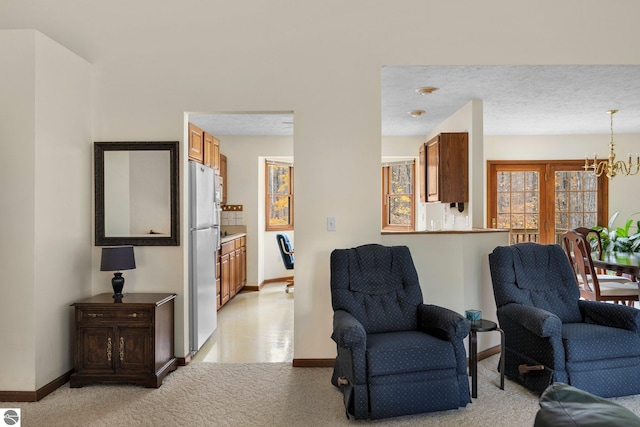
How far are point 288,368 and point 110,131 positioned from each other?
2360 mm

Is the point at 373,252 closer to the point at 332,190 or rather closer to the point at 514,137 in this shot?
the point at 332,190

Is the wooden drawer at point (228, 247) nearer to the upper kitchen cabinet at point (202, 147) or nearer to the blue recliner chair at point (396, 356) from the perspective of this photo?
the upper kitchen cabinet at point (202, 147)

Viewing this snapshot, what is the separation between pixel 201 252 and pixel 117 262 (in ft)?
3.08

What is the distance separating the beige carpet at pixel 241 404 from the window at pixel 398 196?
456cm

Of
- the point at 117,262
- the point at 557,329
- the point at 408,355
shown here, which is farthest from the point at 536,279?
the point at 117,262

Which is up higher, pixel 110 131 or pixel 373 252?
pixel 110 131

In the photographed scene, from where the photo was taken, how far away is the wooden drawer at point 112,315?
3322 millimetres

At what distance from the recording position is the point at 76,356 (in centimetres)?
333

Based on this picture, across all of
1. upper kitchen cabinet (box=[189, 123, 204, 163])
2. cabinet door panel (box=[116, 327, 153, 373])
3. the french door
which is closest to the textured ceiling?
upper kitchen cabinet (box=[189, 123, 204, 163])

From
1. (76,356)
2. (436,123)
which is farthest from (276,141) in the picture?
(76,356)

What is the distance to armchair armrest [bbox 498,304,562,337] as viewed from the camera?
116 inches

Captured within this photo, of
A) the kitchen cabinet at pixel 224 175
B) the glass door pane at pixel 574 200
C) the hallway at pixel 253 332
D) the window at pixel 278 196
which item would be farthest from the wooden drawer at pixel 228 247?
the glass door pane at pixel 574 200

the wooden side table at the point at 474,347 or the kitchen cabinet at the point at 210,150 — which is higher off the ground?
the kitchen cabinet at the point at 210,150

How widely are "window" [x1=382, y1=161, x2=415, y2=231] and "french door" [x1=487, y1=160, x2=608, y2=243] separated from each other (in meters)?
1.25
